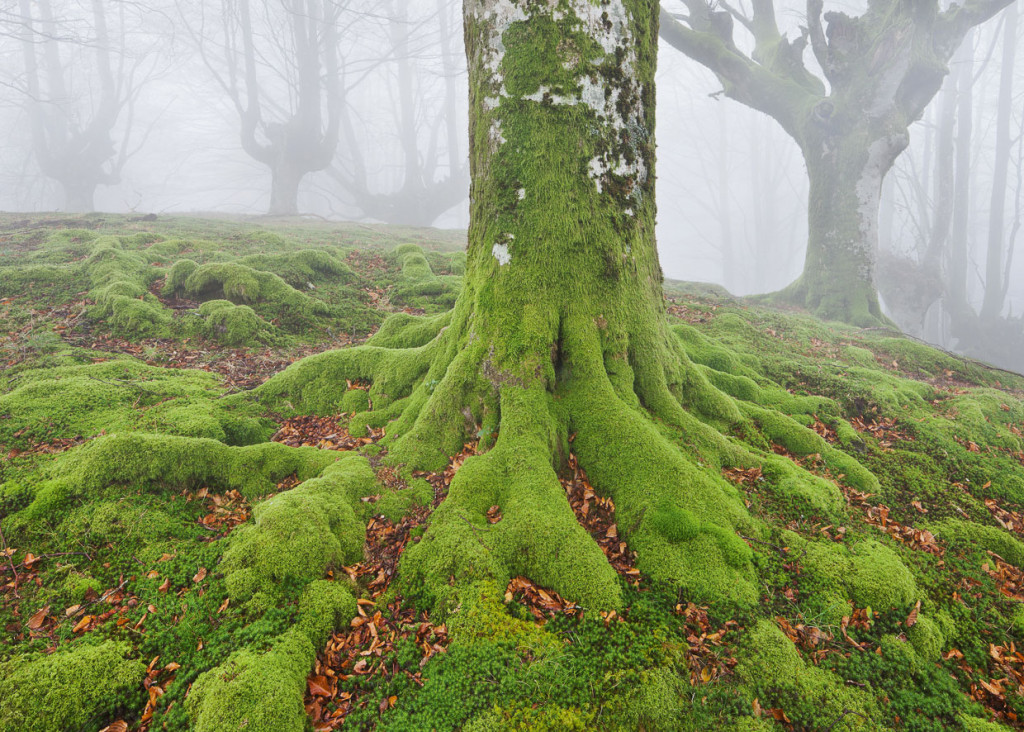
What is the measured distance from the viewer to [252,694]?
91.0 inches

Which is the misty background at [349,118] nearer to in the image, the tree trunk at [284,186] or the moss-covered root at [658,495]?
the tree trunk at [284,186]

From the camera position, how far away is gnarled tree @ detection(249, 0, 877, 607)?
12.4 ft

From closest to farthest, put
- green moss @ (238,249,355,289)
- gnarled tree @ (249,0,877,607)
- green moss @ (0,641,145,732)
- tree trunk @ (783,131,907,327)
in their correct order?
green moss @ (0,641,145,732), gnarled tree @ (249,0,877,607), green moss @ (238,249,355,289), tree trunk @ (783,131,907,327)

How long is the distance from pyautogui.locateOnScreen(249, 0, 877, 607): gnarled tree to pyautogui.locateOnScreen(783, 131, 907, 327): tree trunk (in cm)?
1330

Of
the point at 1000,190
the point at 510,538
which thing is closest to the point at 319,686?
the point at 510,538

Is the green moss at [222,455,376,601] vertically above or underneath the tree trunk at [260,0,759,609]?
underneath

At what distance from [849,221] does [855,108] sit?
3702 mm

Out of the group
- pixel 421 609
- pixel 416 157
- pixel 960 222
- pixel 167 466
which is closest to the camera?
pixel 421 609

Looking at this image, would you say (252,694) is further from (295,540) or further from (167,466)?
(167,466)

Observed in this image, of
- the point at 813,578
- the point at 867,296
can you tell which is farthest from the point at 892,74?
the point at 813,578

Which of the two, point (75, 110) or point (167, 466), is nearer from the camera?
point (167, 466)

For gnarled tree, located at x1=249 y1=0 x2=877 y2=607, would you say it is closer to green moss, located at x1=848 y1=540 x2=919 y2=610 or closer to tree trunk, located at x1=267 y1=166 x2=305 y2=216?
green moss, located at x1=848 y1=540 x2=919 y2=610

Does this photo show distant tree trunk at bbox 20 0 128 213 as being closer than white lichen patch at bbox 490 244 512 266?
No

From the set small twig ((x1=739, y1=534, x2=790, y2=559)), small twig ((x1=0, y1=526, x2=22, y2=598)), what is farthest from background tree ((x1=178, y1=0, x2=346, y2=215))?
small twig ((x1=739, y1=534, x2=790, y2=559))
